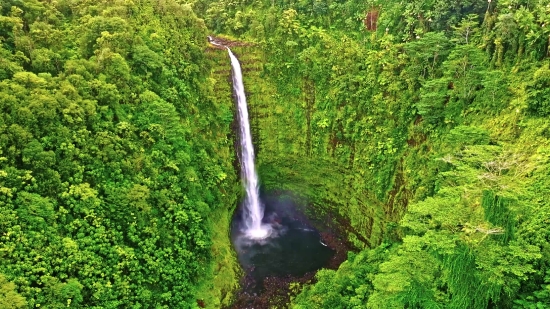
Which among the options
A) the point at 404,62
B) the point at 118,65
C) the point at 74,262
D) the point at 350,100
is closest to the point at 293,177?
the point at 350,100

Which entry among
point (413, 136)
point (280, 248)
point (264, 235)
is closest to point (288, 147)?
point (264, 235)

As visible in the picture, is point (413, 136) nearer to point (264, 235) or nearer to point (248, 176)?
point (248, 176)

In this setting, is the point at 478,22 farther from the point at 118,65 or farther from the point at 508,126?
the point at 118,65

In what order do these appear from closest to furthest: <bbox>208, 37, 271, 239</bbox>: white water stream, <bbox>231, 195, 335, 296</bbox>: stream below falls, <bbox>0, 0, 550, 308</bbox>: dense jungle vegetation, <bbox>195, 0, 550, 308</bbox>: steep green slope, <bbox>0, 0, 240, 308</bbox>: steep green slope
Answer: <bbox>195, 0, 550, 308</bbox>: steep green slope, <bbox>0, 0, 550, 308</bbox>: dense jungle vegetation, <bbox>0, 0, 240, 308</bbox>: steep green slope, <bbox>231, 195, 335, 296</bbox>: stream below falls, <bbox>208, 37, 271, 239</bbox>: white water stream

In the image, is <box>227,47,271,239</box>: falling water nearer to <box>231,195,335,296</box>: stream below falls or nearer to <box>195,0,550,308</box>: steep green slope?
<box>231,195,335,296</box>: stream below falls

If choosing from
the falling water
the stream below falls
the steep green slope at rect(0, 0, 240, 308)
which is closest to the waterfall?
the falling water

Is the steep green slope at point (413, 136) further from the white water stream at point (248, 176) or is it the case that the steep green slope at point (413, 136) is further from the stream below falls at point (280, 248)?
the stream below falls at point (280, 248)
